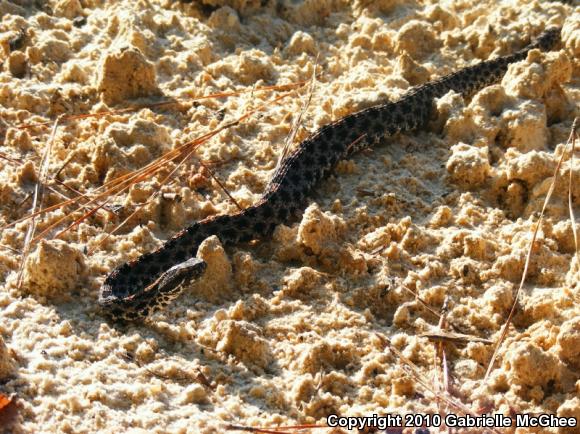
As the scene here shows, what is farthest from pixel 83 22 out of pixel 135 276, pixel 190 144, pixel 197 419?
pixel 197 419

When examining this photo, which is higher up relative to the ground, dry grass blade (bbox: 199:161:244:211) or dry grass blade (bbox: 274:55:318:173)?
dry grass blade (bbox: 274:55:318:173)

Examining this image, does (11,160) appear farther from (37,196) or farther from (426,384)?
(426,384)

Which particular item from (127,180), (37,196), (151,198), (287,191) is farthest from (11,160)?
(287,191)

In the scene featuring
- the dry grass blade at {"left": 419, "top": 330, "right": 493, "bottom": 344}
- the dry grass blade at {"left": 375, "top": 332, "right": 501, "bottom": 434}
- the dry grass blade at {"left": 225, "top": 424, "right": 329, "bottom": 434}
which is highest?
the dry grass blade at {"left": 419, "top": 330, "right": 493, "bottom": 344}

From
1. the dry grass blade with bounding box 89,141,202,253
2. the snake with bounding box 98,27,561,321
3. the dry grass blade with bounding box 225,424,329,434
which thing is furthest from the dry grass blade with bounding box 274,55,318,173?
the dry grass blade with bounding box 225,424,329,434

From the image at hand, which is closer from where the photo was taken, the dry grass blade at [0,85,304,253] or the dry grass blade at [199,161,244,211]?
the dry grass blade at [0,85,304,253]

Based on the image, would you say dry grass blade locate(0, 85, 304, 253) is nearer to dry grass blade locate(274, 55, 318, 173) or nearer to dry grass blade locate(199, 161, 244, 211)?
dry grass blade locate(199, 161, 244, 211)

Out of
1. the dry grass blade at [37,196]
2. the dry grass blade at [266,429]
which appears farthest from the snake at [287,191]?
the dry grass blade at [266,429]
